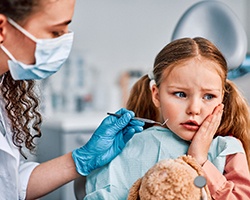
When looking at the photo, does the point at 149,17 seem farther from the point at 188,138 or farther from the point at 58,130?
the point at 188,138

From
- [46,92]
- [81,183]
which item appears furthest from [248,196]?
[46,92]

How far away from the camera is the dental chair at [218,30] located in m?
1.41

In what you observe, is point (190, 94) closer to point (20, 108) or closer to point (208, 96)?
point (208, 96)

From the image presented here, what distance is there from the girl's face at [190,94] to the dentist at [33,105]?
11 cm

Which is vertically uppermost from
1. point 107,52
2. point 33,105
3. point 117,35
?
point 33,105

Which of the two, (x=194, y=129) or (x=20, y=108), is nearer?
(x=194, y=129)

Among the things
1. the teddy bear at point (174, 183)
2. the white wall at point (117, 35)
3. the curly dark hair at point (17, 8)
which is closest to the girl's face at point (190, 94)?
the teddy bear at point (174, 183)

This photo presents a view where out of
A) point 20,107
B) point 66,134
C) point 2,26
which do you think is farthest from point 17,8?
point 66,134

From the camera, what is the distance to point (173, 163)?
104cm

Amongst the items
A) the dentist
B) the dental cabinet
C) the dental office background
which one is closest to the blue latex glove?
the dentist

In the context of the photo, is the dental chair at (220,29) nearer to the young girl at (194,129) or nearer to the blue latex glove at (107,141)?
the young girl at (194,129)

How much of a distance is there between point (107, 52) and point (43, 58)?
251 centimetres

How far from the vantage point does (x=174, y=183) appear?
3.28 ft

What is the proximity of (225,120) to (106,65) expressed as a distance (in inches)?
95.9
